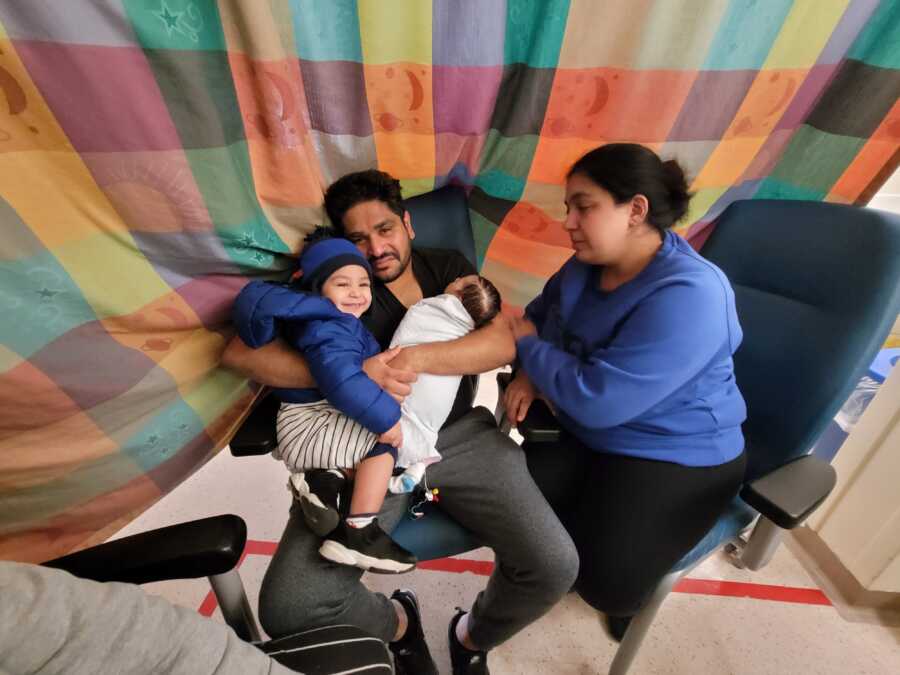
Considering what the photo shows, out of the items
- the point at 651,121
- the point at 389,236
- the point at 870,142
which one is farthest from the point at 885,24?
the point at 389,236

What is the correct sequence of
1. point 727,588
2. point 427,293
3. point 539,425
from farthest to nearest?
point 727,588, point 427,293, point 539,425

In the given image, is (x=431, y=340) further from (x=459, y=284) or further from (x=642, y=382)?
(x=642, y=382)

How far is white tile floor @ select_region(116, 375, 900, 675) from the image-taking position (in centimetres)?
125

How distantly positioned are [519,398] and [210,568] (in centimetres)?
76

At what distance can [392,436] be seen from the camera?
3.05 ft

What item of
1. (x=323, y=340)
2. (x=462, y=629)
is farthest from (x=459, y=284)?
(x=462, y=629)

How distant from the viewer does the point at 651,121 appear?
43.4 inches

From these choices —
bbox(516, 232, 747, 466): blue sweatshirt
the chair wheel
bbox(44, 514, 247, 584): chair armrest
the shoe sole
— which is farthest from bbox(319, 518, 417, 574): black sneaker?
the chair wheel

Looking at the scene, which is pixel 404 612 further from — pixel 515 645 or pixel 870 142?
pixel 870 142

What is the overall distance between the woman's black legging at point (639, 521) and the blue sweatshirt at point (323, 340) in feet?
1.79

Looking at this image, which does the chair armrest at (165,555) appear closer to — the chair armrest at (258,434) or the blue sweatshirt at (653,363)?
the chair armrest at (258,434)

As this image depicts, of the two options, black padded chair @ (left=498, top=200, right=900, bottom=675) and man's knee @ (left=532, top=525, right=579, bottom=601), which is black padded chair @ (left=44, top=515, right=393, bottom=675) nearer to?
man's knee @ (left=532, top=525, right=579, bottom=601)

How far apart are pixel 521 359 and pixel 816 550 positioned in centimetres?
143

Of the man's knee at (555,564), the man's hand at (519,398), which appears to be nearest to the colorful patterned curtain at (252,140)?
the man's hand at (519,398)
